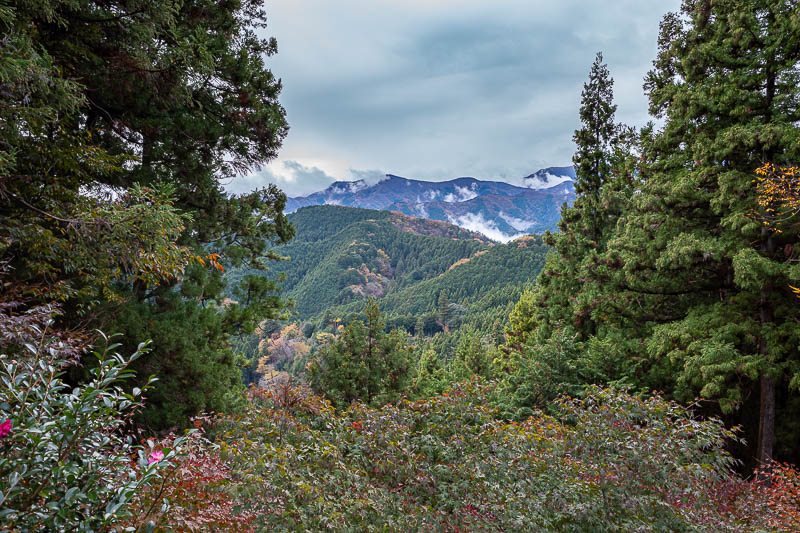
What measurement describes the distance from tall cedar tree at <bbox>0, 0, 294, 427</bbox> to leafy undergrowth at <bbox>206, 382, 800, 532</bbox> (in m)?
2.10

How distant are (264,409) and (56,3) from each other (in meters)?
5.04

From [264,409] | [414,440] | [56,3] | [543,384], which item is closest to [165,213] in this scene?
[56,3]

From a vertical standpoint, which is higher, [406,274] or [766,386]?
[406,274]

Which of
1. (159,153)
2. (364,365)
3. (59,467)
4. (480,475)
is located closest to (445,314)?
(364,365)

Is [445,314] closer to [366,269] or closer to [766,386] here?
[366,269]

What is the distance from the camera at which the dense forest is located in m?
2.79

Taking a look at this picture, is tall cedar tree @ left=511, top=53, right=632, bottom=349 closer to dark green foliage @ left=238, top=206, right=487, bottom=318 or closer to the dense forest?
the dense forest

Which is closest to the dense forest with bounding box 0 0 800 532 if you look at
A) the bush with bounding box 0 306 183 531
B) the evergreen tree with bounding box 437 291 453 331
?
the bush with bounding box 0 306 183 531

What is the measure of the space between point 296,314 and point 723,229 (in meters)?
9.39

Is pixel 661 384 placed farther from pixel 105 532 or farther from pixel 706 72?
pixel 105 532

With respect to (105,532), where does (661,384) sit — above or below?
below

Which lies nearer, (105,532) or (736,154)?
(105,532)

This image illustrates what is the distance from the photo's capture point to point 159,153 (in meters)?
6.25

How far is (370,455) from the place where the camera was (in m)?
4.48
